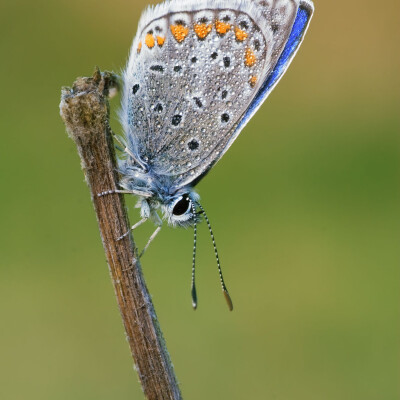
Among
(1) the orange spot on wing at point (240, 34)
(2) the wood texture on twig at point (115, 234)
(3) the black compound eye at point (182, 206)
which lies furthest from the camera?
(1) the orange spot on wing at point (240, 34)

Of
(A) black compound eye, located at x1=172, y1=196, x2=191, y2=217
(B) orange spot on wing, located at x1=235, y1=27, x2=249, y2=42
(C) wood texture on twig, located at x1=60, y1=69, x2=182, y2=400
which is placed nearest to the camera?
(C) wood texture on twig, located at x1=60, y1=69, x2=182, y2=400

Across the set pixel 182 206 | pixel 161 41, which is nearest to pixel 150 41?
pixel 161 41

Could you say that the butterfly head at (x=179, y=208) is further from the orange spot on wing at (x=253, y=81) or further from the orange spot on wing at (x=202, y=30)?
the orange spot on wing at (x=202, y=30)

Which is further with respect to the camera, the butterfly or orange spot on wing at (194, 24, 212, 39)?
orange spot on wing at (194, 24, 212, 39)

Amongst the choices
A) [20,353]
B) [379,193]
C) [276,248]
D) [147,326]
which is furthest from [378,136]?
[147,326]

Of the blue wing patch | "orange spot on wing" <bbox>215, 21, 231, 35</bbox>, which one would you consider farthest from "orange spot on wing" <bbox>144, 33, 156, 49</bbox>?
the blue wing patch

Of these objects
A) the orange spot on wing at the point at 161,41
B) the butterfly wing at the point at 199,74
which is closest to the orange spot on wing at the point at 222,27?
the butterfly wing at the point at 199,74

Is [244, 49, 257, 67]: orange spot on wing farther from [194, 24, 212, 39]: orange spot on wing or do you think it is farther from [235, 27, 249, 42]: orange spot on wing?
[194, 24, 212, 39]: orange spot on wing
